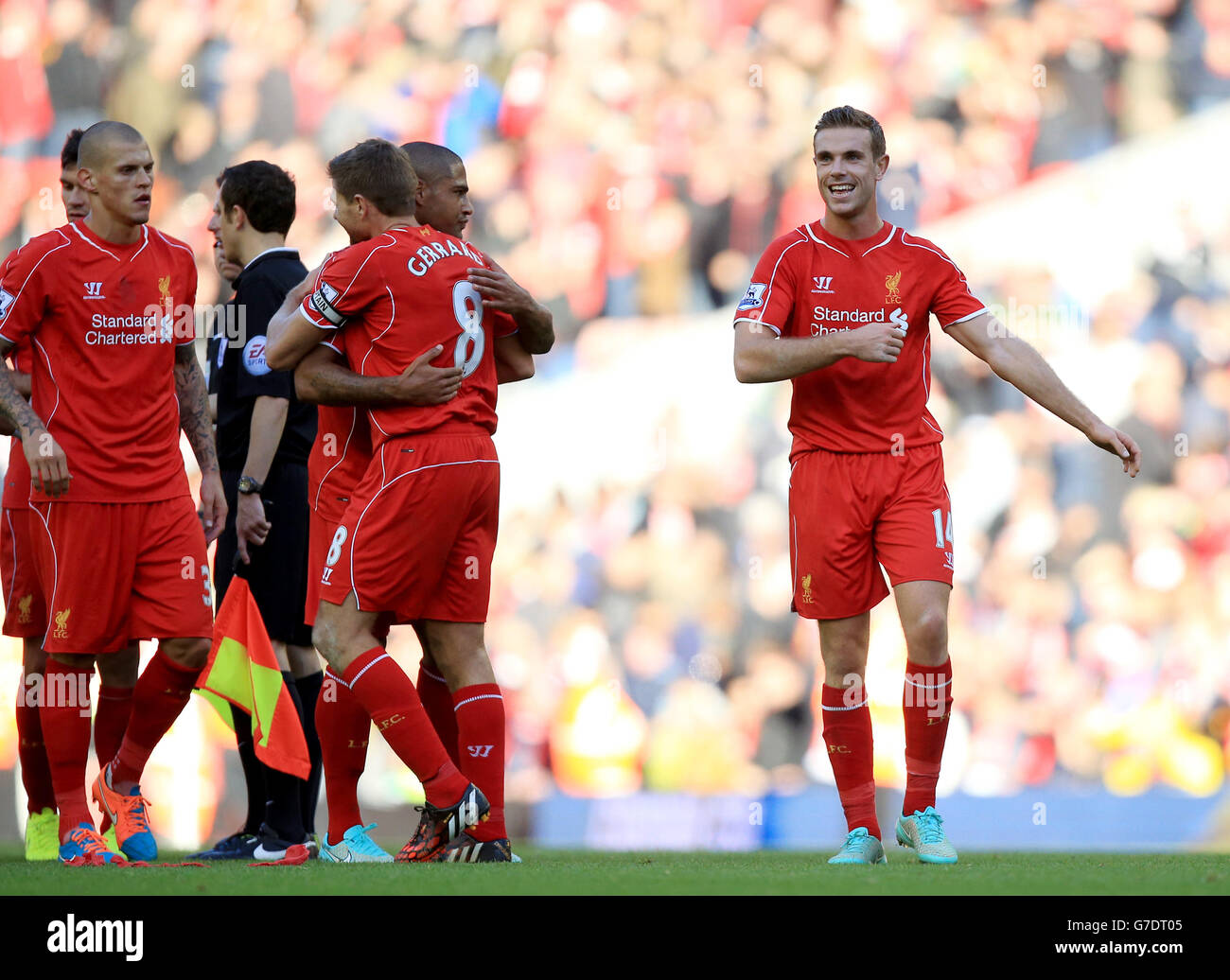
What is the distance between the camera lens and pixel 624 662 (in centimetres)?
667

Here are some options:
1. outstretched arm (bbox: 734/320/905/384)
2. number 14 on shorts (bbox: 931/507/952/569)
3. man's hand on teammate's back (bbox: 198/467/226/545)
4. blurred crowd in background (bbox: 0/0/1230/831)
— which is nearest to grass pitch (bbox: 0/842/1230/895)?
number 14 on shorts (bbox: 931/507/952/569)

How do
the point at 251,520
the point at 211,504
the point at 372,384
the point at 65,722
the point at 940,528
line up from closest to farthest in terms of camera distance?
the point at 372,384
the point at 940,528
the point at 65,722
the point at 211,504
the point at 251,520

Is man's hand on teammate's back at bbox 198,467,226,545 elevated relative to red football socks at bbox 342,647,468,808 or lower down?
elevated

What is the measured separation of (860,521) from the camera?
4.34 m

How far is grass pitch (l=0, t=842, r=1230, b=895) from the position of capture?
3.38m

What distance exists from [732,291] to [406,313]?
2.94 metres

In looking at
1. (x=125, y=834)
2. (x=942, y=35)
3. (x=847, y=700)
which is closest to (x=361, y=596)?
(x=125, y=834)

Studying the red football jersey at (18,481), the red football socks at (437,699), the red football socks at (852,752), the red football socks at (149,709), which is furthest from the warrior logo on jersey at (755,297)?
the red football jersey at (18,481)

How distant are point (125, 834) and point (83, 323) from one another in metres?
1.38

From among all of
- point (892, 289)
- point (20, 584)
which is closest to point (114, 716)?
point (20, 584)

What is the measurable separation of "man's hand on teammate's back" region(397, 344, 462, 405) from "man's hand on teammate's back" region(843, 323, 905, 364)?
101 cm

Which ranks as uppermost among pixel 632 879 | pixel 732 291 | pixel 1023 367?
pixel 732 291

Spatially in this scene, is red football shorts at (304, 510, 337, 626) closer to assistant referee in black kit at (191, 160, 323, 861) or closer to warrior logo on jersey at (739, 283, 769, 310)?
assistant referee in black kit at (191, 160, 323, 861)

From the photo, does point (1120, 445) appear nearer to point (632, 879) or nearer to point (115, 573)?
point (632, 879)
